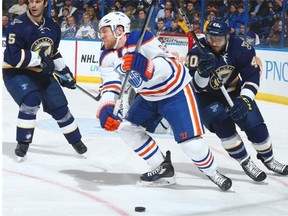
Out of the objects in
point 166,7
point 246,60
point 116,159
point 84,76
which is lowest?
point 84,76

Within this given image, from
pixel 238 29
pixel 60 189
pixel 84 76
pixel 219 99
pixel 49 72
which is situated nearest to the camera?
pixel 60 189

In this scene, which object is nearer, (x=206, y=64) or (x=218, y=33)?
(x=206, y=64)

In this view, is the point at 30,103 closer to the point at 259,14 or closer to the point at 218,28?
the point at 218,28

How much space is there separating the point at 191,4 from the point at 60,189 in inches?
250

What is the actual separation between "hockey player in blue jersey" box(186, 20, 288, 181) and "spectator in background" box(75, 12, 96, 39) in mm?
6286

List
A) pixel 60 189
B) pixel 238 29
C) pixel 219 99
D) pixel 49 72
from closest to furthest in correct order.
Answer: pixel 60 189
pixel 219 99
pixel 49 72
pixel 238 29

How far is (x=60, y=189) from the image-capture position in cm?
407

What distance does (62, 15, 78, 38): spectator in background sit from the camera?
10.7 meters

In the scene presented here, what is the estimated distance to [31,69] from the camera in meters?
4.86

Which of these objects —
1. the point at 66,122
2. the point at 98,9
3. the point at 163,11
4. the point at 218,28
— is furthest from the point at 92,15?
the point at 218,28

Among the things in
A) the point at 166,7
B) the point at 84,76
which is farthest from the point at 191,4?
the point at 84,76

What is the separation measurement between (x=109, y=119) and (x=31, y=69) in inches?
45.9

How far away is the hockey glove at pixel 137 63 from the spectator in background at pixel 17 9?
7.84 metres

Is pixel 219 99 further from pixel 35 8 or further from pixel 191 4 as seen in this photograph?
pixel 191 4
